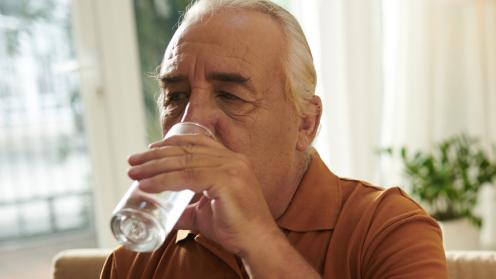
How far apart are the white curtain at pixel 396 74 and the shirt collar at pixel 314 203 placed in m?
1.87

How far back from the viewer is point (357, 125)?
349 cm

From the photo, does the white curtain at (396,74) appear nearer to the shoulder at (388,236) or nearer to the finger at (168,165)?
the shoulder at (388,236)

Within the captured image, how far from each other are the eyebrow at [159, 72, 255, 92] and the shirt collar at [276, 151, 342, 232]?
249mm

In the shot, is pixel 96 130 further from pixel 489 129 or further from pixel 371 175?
pixel 489 129

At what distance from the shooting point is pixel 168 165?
3.40ft

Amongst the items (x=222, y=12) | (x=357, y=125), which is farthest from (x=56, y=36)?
(x=222, y=12)

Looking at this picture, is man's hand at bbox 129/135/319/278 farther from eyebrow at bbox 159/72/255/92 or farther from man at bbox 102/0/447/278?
eyebrow at bbox 159/72/255/92

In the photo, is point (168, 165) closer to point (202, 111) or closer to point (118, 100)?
point (202, 111)

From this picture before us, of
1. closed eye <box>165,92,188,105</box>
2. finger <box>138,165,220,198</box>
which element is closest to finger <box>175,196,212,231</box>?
finger <box>138,165,220,198</box>

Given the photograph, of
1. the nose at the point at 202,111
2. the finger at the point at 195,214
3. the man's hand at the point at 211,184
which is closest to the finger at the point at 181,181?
the man's hand at the point at 211,184

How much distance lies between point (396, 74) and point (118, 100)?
129cm

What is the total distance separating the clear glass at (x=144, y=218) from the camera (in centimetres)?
100

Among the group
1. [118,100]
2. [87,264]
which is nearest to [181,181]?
[87,264]

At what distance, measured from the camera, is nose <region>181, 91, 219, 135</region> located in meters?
1.31
